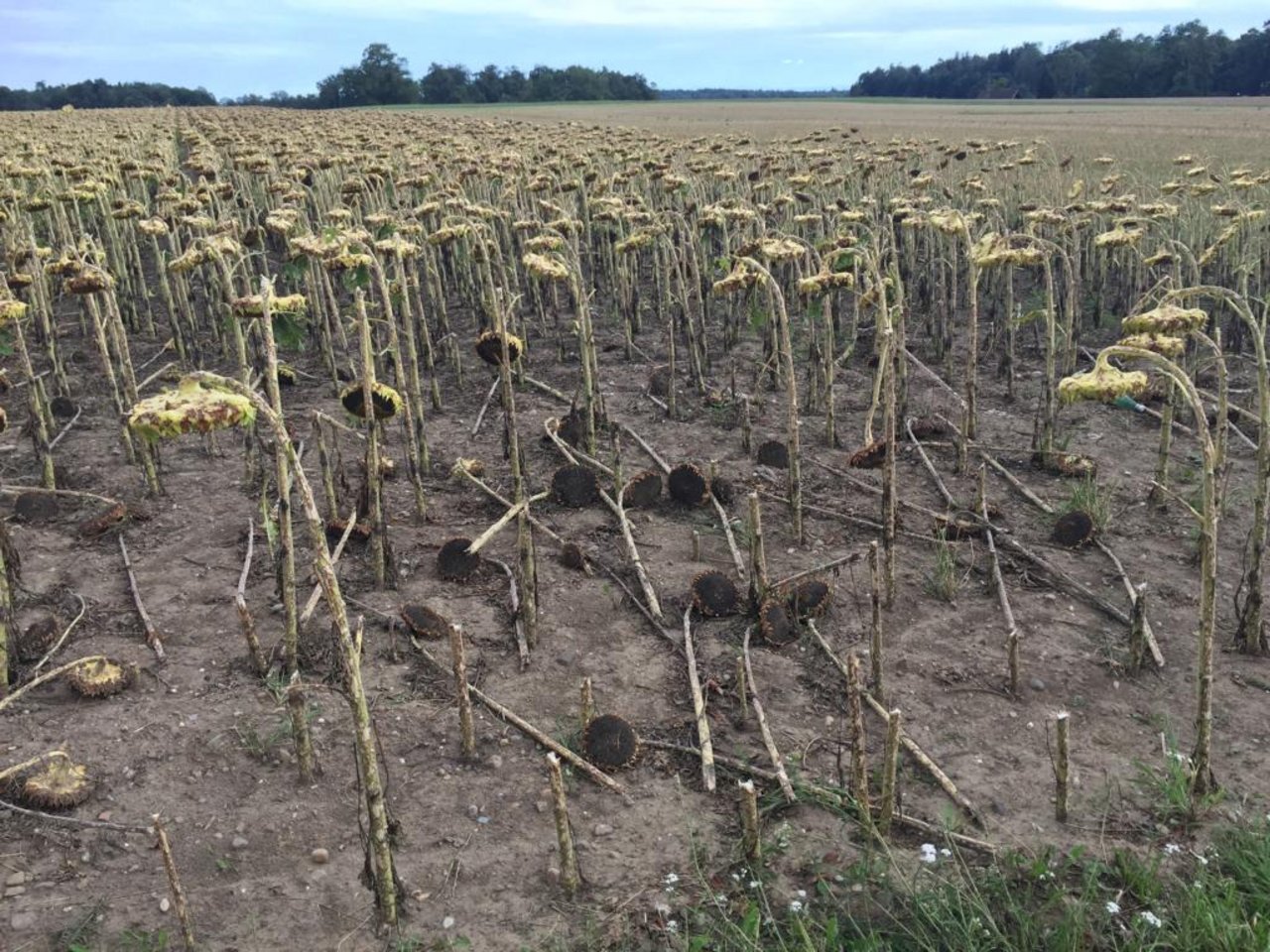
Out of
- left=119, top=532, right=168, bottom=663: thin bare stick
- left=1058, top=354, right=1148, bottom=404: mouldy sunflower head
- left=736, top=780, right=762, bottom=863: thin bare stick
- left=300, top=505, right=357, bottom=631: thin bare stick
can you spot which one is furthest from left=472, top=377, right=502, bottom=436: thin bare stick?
left=1058, top=354, right=1148, bottom=404: mouldy sunflower head

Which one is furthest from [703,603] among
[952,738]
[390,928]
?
[390,928]

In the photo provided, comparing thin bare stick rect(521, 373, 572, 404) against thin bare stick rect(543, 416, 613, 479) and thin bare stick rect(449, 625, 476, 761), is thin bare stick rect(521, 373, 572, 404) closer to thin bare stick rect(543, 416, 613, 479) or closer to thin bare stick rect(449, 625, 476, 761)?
thin bare stick rect(543, 416, 613, 479)

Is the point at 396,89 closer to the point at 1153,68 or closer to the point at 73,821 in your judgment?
the point at 1153,68

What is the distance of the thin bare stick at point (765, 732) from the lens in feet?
13.3

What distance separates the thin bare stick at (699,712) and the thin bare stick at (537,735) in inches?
13.7

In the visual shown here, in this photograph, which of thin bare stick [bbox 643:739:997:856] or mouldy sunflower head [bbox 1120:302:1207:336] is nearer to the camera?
thin bare stick [bbox 643:739:997:856]

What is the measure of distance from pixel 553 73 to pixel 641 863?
107 m

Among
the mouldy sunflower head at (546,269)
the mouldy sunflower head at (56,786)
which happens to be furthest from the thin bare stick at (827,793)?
the mouldy sunflower head at (546,269)

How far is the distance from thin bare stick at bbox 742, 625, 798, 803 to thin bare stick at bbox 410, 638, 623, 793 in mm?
618

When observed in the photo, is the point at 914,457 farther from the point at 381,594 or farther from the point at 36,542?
the point at 36,542

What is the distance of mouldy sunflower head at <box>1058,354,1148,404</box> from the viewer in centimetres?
338

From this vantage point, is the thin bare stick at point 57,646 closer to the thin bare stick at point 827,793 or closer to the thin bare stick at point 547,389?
the thin bare stick at point 827,793

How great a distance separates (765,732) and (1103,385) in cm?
191

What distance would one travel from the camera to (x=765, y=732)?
14.4ft
